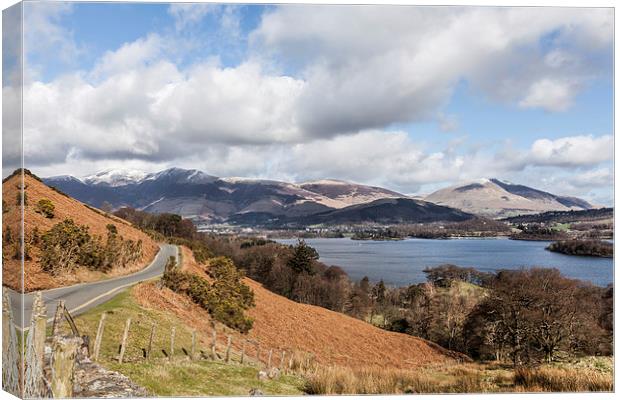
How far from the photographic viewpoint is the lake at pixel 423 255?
965cm

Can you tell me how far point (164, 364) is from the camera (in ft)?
22.5

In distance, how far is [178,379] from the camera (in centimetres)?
657

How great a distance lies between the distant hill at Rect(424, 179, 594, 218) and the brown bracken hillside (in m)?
3.37

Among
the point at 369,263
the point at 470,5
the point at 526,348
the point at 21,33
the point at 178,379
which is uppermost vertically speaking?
the point at 470,5

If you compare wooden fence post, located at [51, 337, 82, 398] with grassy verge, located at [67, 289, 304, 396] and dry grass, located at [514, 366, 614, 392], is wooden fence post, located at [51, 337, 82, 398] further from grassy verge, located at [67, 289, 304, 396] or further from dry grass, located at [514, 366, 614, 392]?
dry grass, located at [514, 366, 614, 392]

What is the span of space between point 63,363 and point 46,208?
3803 millimetres

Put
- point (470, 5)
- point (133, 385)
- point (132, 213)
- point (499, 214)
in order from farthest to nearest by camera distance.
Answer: point (132, 213) < point (499, 214) < point (470, 5) < point (133, 385)

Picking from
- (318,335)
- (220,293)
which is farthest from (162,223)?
(318,335)

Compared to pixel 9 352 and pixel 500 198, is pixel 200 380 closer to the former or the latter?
pixel 9 352

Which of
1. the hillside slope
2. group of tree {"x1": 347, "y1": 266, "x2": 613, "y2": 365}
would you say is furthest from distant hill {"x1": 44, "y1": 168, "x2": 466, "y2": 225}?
group of tree {"x1": 347, "y1": 266, "x2": 613, "y2": 365}

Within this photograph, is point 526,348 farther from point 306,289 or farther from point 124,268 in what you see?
point 124,268

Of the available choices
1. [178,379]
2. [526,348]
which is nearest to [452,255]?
[526,348]

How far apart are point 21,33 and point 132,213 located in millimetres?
6294

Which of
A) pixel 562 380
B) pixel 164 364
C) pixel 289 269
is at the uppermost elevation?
pixel 289 269
